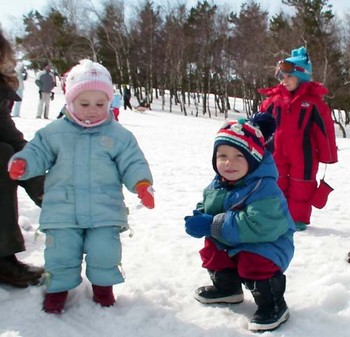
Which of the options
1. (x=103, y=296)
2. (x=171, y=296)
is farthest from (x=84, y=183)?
(x=171, y=296)

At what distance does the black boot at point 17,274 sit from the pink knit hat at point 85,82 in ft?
3.07

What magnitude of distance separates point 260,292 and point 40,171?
1268mm

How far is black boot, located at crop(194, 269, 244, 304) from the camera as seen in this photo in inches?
98.7

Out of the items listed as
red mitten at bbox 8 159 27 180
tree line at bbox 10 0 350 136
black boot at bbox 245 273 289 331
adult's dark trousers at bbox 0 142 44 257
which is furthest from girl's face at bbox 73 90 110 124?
tree line at bbox 10 0 350 136

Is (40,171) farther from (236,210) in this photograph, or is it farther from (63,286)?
(236,210)

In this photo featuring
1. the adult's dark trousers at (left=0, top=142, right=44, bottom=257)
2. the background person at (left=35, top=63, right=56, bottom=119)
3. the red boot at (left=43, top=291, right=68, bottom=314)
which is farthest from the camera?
the background person at (left=35, top=63, right=56, bottom=119)

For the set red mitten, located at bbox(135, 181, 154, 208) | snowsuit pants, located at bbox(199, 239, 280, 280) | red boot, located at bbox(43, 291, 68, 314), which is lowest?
red boot, located at bbox(43, 291, 68, 314)

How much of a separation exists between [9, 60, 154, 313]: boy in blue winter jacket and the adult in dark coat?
283 mm

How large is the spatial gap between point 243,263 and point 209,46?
3255 cm

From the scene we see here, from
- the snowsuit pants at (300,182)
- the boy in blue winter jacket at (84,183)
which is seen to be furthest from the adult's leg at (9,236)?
the snowsuit pants at (300,182)

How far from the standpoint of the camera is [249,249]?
2.31m

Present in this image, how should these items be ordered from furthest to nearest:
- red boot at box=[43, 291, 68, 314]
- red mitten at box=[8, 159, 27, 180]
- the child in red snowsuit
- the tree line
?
the tree line, the child in red snowsuit, red boot at box=[43, 291, 68, 314], red mitten at box=[8, 159, 27, 180]

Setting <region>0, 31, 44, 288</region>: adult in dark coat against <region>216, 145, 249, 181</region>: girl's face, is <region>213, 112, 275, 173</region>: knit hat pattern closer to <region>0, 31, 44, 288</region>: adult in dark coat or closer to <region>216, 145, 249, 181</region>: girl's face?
<region>216, 145, 249, 181</region>: girl's face

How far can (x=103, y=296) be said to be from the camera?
94.4 inches
